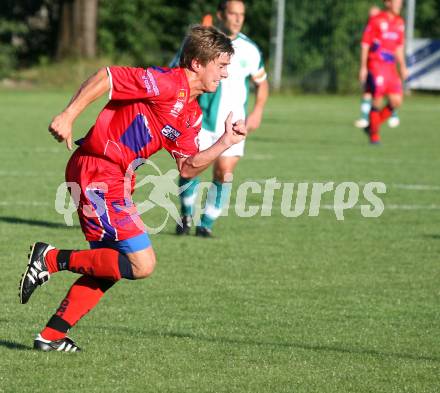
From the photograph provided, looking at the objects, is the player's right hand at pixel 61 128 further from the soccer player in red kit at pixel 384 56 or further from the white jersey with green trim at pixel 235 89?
the soccer player in red kit at pixel 384 56

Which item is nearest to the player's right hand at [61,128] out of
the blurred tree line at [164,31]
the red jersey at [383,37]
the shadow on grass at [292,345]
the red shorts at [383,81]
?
the shadow on grass at [292,345]

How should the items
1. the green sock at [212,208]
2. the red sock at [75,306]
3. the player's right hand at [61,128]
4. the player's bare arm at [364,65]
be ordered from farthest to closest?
1. the player's bare arm at [364,65]
2. the green sock at [212,208]
3. the red sock at [75,306]
4. the player's right hand at [61,128]

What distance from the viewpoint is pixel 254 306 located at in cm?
A: 723

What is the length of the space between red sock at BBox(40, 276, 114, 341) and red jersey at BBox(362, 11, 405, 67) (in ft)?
48.2

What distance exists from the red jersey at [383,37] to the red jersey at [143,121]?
14.5 meters

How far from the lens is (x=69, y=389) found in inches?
206

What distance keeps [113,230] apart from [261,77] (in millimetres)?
4950

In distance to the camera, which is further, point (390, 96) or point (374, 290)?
point (390, 96)

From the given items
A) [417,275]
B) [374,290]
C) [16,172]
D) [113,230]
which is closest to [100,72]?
[113,230]

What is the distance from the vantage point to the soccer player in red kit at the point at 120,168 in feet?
19.3

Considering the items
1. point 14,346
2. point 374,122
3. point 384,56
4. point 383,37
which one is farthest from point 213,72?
point 383,37

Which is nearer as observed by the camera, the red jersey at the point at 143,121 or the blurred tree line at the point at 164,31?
the red jersey at the point at 143,121

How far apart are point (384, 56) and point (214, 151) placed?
1476cm

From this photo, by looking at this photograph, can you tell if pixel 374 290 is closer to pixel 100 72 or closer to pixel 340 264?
pixel 340 264
